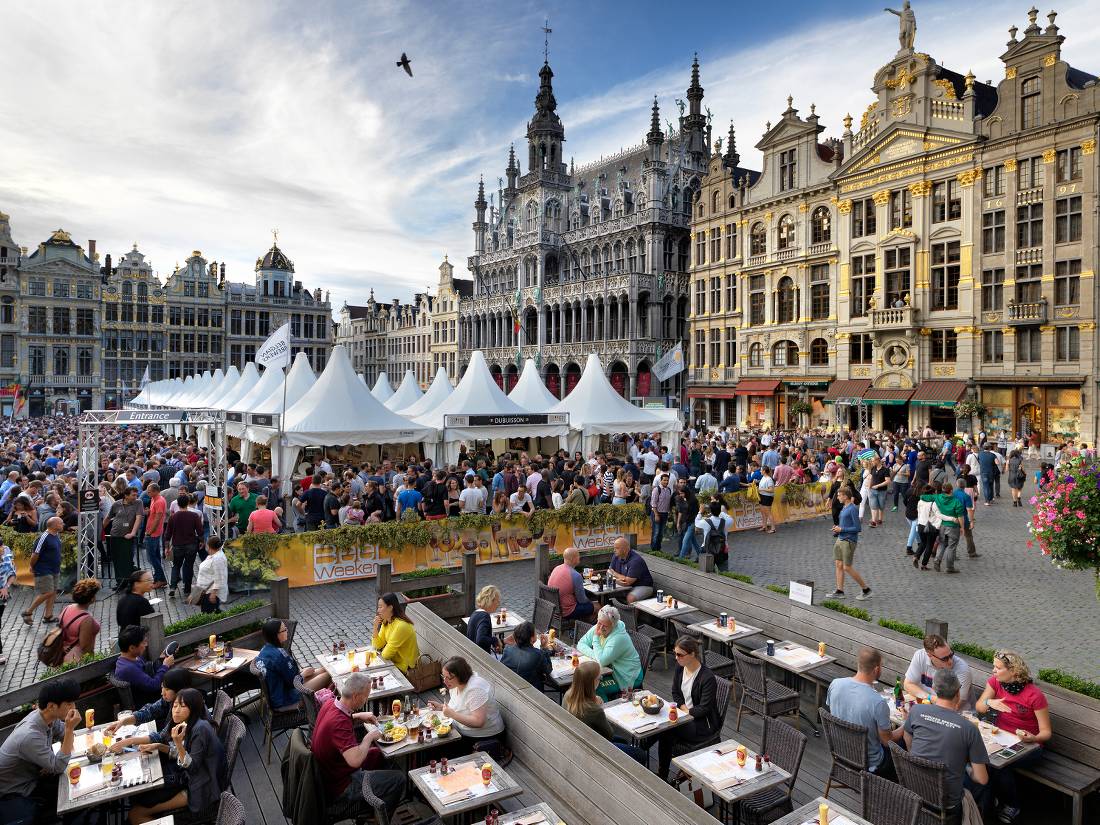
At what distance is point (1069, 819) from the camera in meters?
5.57

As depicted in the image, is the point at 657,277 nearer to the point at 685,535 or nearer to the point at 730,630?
the point at 685,535

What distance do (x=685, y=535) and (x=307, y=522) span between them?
8.06 m

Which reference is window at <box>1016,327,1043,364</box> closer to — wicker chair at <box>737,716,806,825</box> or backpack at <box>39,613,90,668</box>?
wicker chair at <box>737,716,806,825</box>

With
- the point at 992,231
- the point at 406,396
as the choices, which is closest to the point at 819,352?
the point at 992,231

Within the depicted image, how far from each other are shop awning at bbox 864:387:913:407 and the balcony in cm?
549

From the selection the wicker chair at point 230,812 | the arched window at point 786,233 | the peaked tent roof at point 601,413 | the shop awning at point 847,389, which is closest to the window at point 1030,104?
the arched window at point 786,233

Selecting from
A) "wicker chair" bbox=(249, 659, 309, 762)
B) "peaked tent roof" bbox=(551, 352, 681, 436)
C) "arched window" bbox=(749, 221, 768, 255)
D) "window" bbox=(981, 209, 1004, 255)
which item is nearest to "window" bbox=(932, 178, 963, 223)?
"window" bbox=(981, 209, 1004, 255)

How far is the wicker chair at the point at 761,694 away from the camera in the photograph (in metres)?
6.95

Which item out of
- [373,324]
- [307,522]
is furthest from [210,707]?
[373,324]

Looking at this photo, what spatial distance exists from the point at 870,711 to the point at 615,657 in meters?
2.46

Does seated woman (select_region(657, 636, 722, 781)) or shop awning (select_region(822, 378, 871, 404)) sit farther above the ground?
shop awning (select_region(822, 378, 871, 404))

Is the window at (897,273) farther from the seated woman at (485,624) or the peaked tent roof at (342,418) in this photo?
the seated woman at (485,624)

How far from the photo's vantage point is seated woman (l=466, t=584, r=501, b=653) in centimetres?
757

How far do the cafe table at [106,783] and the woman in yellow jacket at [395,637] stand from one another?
8.15 feet
